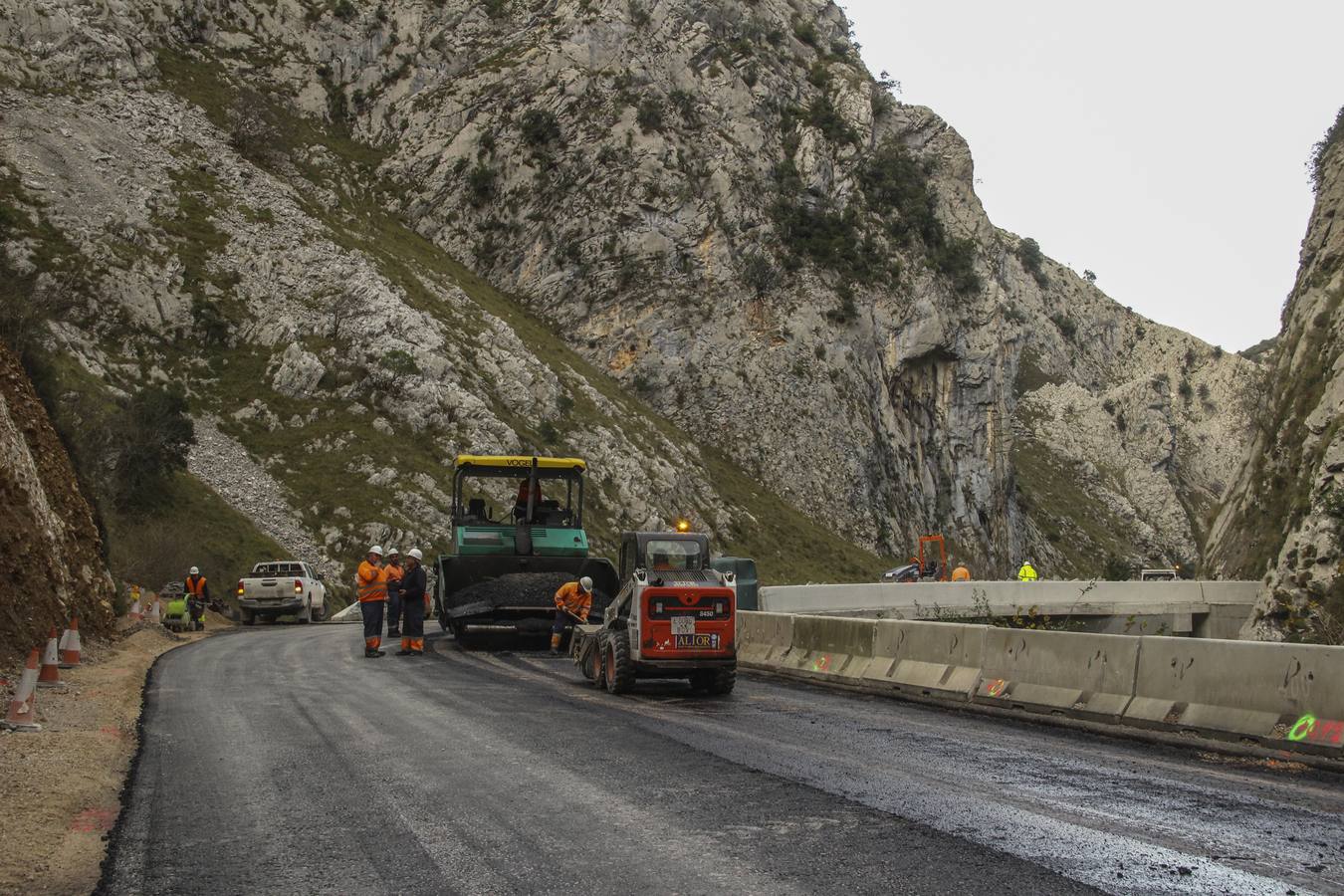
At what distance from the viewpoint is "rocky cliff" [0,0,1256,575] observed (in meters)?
50.6

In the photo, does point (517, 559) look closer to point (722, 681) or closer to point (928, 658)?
point (722, 681)

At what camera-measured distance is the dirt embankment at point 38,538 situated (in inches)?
615

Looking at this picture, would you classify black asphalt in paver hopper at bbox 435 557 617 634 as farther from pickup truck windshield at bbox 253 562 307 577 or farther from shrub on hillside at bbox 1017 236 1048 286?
shrub on hillside at bbox 1017 236 1048 286

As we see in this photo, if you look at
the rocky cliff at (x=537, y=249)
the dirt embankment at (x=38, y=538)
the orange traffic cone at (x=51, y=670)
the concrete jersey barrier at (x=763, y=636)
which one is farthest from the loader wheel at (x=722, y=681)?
the rocky cliff at (x=537, y=249)

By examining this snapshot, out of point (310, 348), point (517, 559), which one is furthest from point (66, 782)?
point (310, 348)

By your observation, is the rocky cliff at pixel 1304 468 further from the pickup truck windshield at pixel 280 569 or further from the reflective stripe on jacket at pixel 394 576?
the pickup truck windshield at pixel 280 569

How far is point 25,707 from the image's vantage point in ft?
34.6

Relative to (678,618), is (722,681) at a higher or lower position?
lower

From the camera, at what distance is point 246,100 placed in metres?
64.8

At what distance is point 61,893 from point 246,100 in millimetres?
66269

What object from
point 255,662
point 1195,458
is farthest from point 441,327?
point 1195,458

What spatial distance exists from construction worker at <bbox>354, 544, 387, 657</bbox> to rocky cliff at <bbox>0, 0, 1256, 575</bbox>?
22.6 meters

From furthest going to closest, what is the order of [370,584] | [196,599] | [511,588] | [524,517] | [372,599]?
[196,599] < [524,517] < [511,588] < [370,584] < [372,599]

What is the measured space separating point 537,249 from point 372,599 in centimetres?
4997
